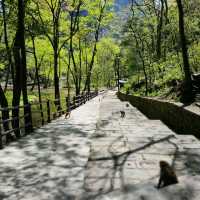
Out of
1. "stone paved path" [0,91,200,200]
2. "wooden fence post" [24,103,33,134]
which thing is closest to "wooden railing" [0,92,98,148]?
"wooden fence post" [24,103,33,134]

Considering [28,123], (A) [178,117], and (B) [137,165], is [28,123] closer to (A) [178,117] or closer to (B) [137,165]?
(A) [178,117]

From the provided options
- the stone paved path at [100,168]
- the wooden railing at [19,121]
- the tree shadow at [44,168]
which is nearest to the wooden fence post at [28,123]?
the wooden railing at [19,121]

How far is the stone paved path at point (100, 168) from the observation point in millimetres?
4588

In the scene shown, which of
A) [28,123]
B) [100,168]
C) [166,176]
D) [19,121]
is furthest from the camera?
[19,121]

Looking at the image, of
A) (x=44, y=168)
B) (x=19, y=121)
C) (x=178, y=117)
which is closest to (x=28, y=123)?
(x=19, y=121)

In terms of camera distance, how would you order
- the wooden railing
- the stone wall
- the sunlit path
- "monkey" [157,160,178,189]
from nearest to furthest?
"monkey" [157,160,178,189] < the sunlit path < the stone wall < the wooden railing

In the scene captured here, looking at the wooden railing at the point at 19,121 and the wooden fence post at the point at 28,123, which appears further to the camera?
the wooden fence post at the point at 28,123

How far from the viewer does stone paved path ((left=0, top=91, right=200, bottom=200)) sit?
15.1 feet

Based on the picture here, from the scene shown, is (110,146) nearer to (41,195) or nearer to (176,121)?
(41,195)

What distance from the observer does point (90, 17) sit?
30.3 meters

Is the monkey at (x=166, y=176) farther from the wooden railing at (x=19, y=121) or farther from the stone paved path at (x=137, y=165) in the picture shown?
the wooden railing at (x=19, y=121)

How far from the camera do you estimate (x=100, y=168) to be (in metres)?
5.68

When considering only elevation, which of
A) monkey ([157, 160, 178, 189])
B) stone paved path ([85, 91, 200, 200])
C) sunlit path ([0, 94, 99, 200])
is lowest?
sunlit path ([0, 94, 99, 200])

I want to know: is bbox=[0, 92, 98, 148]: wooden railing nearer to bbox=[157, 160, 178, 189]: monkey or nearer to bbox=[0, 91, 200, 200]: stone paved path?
bbox=[0, 91, 200, 200]: stone paved path
